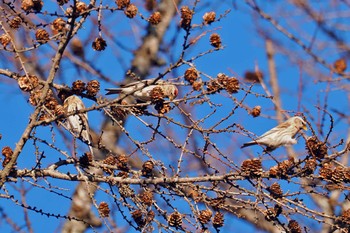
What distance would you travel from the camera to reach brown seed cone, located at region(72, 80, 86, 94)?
3.91m

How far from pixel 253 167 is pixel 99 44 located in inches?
43.1

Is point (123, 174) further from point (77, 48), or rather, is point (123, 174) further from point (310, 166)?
point (77, 48)

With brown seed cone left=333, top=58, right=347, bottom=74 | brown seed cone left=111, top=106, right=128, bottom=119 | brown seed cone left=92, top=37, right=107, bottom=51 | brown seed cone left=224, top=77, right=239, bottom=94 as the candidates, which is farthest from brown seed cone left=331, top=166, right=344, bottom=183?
brown seed cone left=333, top=58, right=347, bottom=74

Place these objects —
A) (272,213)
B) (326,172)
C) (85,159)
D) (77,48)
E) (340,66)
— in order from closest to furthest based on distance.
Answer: (326,172)
(272,213)
(85,159)
(340,66)
(77,48)

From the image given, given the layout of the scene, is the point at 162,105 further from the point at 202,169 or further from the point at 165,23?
the point at 165,23

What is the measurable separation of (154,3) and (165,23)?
41 centimetres

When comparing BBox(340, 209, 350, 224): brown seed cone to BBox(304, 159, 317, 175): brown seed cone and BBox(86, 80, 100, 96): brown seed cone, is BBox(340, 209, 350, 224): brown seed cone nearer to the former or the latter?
BBox(304, 159, 317, 175): brown seed cone

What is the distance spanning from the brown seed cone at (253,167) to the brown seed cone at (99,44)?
1033 millimetres

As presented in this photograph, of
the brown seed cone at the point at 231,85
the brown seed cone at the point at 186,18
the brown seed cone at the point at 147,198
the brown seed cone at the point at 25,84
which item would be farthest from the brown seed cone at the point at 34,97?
the brown seed cone at the point at 231,85

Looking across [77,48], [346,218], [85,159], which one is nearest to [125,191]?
[85,159]

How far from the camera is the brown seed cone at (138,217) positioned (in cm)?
385

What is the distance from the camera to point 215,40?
3.54 metres

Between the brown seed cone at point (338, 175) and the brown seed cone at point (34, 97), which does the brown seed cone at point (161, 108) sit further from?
the brown seed cone at point (338, 175)

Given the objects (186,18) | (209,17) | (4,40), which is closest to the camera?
(186,18)
